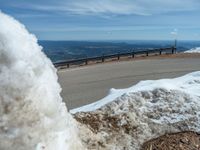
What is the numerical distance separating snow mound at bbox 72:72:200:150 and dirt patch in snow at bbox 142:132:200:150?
98 mm

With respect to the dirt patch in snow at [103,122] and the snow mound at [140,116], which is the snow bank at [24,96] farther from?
the dirt patch in snow at [103,122]

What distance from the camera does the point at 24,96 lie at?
3.35 metres

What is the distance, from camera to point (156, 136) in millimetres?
5824

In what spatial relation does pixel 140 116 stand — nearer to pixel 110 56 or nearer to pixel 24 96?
pixel 24 96

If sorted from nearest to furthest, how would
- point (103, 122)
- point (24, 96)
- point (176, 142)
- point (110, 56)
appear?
point (24, 96)
point (176, 142)
point (103, 122)
point (110, 56)

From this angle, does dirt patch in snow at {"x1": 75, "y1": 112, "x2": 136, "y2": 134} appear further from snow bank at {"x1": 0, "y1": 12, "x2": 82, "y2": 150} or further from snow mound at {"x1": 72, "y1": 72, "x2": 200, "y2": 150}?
snow bank at {"x1": 0, "y1": 12, "x2": 82, "y2": 150}

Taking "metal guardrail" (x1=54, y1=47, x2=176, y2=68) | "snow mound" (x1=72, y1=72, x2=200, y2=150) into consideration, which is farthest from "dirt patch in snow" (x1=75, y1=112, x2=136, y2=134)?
"metal guardrail" (x1=54, y1=47, x2=176, y2=68)

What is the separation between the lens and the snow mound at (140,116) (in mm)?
5531

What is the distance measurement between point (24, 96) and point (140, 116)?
301 cm

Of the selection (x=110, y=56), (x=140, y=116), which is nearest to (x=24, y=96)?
(x=140, y=116)

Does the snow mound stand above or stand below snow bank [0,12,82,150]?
below

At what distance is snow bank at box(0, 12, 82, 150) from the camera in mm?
3293

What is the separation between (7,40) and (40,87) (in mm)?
419

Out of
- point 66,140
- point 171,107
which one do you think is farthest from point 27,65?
A: point 171,107
